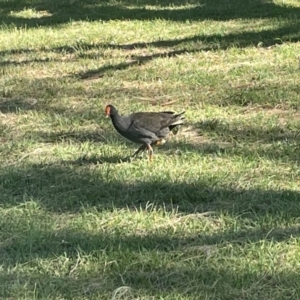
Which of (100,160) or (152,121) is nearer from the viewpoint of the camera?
(152,121)

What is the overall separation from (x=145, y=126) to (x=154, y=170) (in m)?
0.35

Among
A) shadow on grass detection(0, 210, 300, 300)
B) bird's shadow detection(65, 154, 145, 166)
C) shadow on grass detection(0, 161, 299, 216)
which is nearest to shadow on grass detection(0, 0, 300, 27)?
bird's shadow detection(65, 154, 145, 166)

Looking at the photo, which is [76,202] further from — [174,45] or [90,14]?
[90,14]

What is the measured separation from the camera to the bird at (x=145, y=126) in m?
5.58

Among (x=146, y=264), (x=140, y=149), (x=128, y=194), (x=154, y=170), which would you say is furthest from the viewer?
(x=140, y=149)

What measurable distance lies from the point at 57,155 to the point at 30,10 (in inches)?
331

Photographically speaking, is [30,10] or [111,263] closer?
[111,263]

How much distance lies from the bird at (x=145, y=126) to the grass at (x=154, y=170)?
0.59ft

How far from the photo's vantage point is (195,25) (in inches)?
449

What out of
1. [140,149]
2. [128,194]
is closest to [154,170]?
[140,149]

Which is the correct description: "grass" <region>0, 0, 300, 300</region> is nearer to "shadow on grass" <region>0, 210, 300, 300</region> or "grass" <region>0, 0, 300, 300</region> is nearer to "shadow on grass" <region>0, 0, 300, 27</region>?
"shadow on grass" <region>0, 210, 300, 300</region>

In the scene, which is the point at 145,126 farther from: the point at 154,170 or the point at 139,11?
the point at 139,11

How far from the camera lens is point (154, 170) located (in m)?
5.46

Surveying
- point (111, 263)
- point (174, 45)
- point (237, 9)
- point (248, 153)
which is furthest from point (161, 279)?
point (237, 9)
